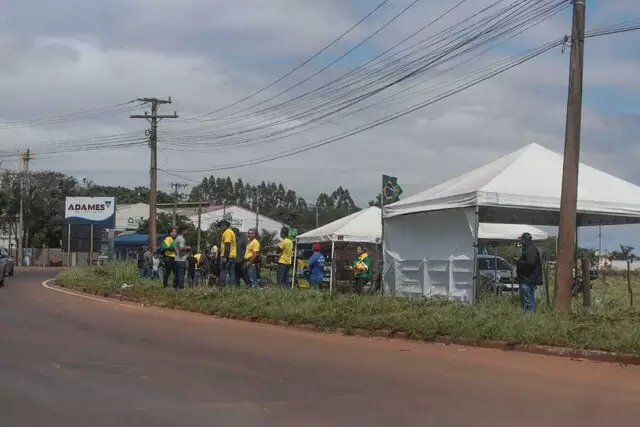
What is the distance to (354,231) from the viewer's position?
936 inches

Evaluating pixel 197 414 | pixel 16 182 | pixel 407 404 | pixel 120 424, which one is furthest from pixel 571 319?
pixel 16 182

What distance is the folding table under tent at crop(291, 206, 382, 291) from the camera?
76.8 ft

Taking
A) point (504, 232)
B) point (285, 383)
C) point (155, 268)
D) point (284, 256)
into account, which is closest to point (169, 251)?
point (284, 256)

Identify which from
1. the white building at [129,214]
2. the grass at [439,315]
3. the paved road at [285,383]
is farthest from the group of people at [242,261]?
the white building at [129,214]

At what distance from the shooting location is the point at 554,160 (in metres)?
16.1

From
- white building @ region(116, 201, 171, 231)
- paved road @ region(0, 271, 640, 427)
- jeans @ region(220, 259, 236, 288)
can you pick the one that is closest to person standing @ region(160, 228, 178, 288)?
jeans @ region(220, 259, 236, 288)

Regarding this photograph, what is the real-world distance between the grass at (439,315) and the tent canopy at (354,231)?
703cm

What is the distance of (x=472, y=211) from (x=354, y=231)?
371 inches

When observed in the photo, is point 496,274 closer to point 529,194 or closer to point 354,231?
point 529,194

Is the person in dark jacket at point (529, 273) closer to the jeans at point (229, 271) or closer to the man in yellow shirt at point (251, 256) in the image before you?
the man in yellow shirt at point (251, 256)

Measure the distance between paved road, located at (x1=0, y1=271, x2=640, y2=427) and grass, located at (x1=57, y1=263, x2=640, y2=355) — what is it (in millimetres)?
459

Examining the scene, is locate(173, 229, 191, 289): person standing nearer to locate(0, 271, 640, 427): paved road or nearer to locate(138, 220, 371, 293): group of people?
locate(138, 220, 371, 293): group of people

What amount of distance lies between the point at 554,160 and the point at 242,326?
8103 millimetres

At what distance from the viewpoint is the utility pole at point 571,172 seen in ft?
40.7
